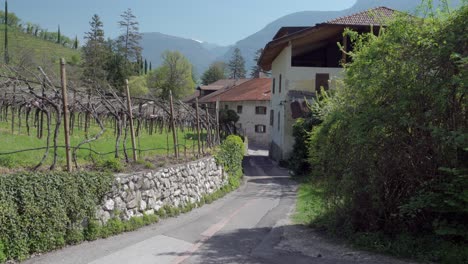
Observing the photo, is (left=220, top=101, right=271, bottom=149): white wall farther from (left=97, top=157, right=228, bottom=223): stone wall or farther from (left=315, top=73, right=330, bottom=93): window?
(left=97, top=157, right=228, bottom=223): stone wall

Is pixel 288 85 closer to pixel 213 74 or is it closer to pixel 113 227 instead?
pixel 113 227

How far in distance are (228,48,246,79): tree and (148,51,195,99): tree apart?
87.4 ft

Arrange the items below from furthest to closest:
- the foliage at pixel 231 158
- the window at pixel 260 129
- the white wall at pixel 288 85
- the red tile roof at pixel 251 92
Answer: the window at pixel 260 129, the red tile roof at pixel 251 92, the white wall at pixel 288 85, the foliage at pixel 231 158

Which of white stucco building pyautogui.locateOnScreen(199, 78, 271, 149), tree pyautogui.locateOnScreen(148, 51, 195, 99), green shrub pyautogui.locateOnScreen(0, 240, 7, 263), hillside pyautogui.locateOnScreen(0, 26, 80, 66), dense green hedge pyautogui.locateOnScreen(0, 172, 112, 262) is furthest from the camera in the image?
tree pyautogui.locateOnScreen(148, 51, 195, 99)

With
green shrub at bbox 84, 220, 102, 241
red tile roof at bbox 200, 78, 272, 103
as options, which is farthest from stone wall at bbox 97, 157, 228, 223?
red tile roof at bbox 200, 78, 272, 103

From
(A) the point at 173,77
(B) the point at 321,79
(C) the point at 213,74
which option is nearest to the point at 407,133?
(B) the point at 321,79

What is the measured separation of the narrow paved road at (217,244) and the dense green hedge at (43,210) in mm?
267

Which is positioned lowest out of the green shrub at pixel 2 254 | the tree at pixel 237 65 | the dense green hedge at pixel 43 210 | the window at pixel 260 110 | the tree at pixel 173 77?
the green shrub at pixel 2 254

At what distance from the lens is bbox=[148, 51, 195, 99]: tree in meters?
73.4

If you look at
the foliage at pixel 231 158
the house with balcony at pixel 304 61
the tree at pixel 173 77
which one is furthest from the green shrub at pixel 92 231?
the tree at pixel 173 77

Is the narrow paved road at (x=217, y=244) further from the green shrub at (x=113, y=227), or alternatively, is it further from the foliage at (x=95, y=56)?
the foliage at (x=95, y=56)

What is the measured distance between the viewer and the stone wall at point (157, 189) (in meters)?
9.01

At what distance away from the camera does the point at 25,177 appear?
6.64m

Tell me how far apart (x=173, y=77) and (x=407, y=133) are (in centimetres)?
7168
